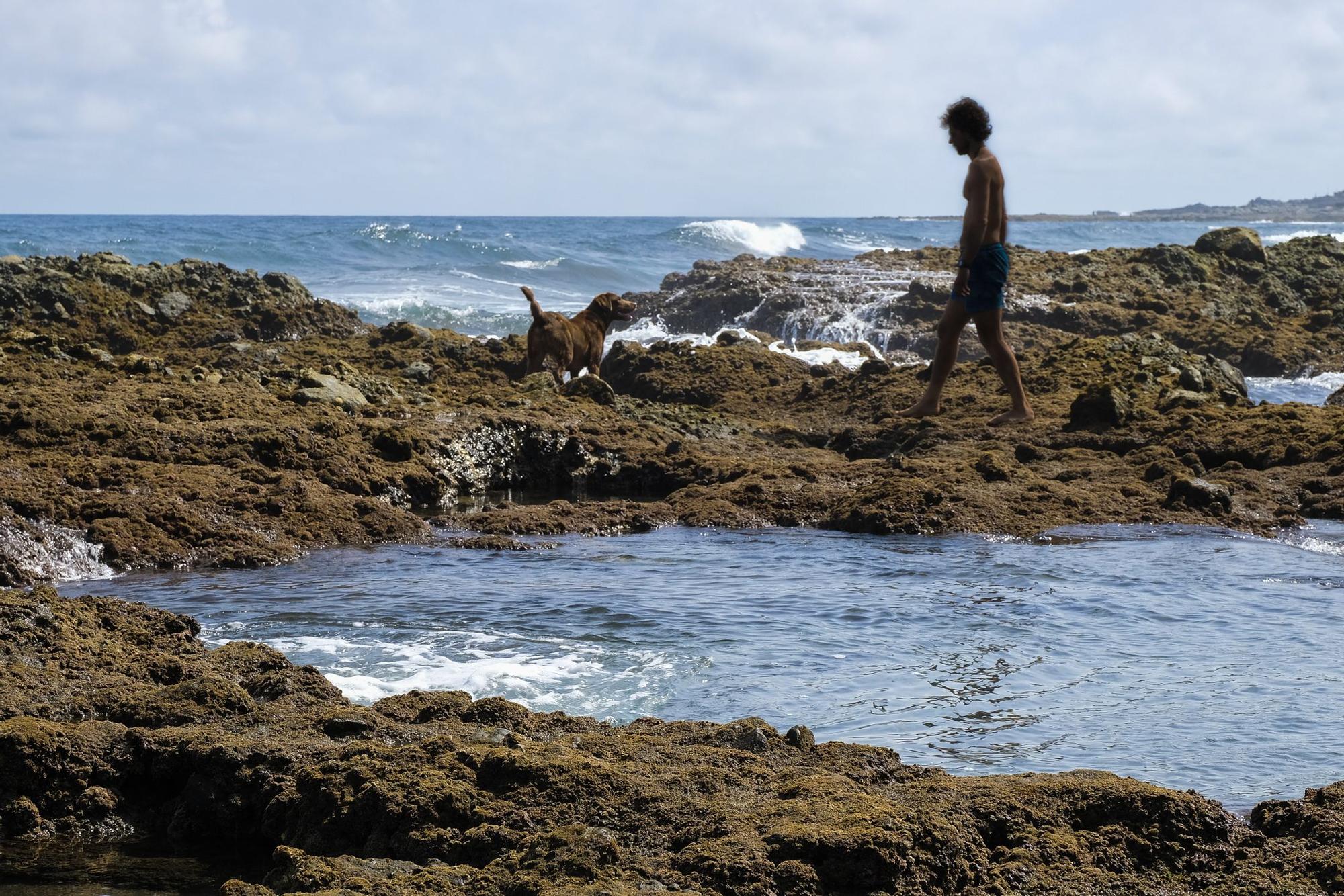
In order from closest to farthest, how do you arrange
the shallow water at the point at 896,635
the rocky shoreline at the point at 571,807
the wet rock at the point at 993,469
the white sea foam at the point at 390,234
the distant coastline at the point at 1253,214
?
the rocky shoreline at the point at 571,807
the shallow water at the point at 896,635
the wet rock at the point at 993,469
the white sea foam at the point at 390,234
the distant coastline at the point at 1253,214

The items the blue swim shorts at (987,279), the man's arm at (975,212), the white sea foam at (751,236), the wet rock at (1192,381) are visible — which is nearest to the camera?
the man's arm at (975,212)

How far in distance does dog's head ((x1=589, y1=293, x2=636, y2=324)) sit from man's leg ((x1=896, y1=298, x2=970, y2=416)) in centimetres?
542

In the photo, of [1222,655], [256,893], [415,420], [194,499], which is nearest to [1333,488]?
[1222,655]

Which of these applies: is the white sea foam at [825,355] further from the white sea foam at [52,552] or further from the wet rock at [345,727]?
the wet rock at [345,727]

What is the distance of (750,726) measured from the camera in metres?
4.21

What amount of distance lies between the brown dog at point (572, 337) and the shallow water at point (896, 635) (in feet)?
17.8

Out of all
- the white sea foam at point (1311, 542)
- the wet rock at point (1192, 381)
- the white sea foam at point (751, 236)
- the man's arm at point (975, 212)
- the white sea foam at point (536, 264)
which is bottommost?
the white sea foam at point (1311, 542)

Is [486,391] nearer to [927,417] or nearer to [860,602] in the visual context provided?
[927,417]

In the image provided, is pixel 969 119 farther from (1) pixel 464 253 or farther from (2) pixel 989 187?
(1) pixel 464 253

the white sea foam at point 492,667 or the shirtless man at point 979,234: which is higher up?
the shirtless man at point 979,234

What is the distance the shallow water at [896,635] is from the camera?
4.79m

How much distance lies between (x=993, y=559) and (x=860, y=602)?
1524 millimetres

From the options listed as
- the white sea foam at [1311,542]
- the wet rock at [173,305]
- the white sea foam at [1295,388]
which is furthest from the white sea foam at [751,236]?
the white sea foam at [1311,542]

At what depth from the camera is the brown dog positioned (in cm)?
1399
